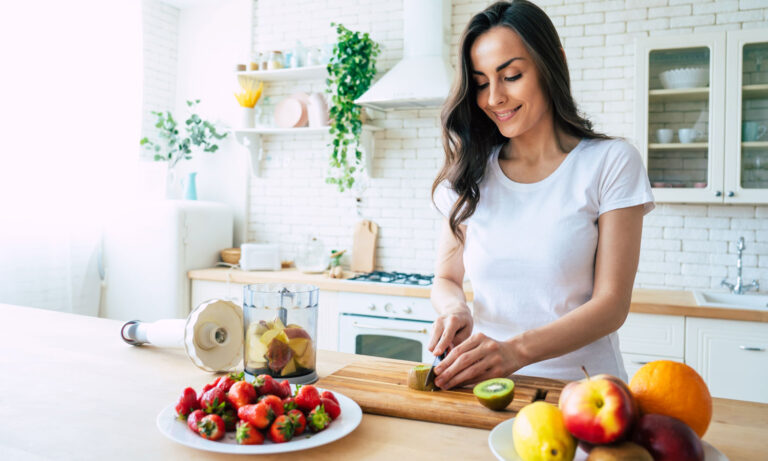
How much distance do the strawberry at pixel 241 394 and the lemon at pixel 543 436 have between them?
46cm

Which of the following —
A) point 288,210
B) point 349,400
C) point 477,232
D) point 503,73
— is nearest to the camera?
point 349,400

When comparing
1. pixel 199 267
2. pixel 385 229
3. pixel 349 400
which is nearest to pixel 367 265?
pixel 385 229

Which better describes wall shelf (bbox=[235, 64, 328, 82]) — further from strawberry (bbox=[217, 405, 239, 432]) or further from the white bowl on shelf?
strawberry (bbox=[217, 405, 239, 432])

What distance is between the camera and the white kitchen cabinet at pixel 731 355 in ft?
9.03

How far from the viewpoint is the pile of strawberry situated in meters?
1.00

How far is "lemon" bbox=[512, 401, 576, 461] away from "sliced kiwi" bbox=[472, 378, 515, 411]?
26 centimetres

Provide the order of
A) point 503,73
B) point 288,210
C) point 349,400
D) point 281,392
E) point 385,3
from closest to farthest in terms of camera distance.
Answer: point 281,392, point 349,400, point 503,73, point 385,3, point 288,210

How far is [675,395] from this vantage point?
89cm

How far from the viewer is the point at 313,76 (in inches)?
168

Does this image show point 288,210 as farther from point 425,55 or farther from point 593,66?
point 593,66

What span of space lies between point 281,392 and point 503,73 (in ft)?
3.17

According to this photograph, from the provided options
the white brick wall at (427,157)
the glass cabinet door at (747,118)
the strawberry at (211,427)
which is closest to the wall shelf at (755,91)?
the glass cabinet door at (747,118)

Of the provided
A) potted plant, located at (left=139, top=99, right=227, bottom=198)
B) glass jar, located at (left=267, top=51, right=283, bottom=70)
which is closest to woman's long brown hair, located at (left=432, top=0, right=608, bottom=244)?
glass jar, located at (left=267, top=51, right=283, bottom=70)

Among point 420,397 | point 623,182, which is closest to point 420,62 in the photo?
point 623,182
